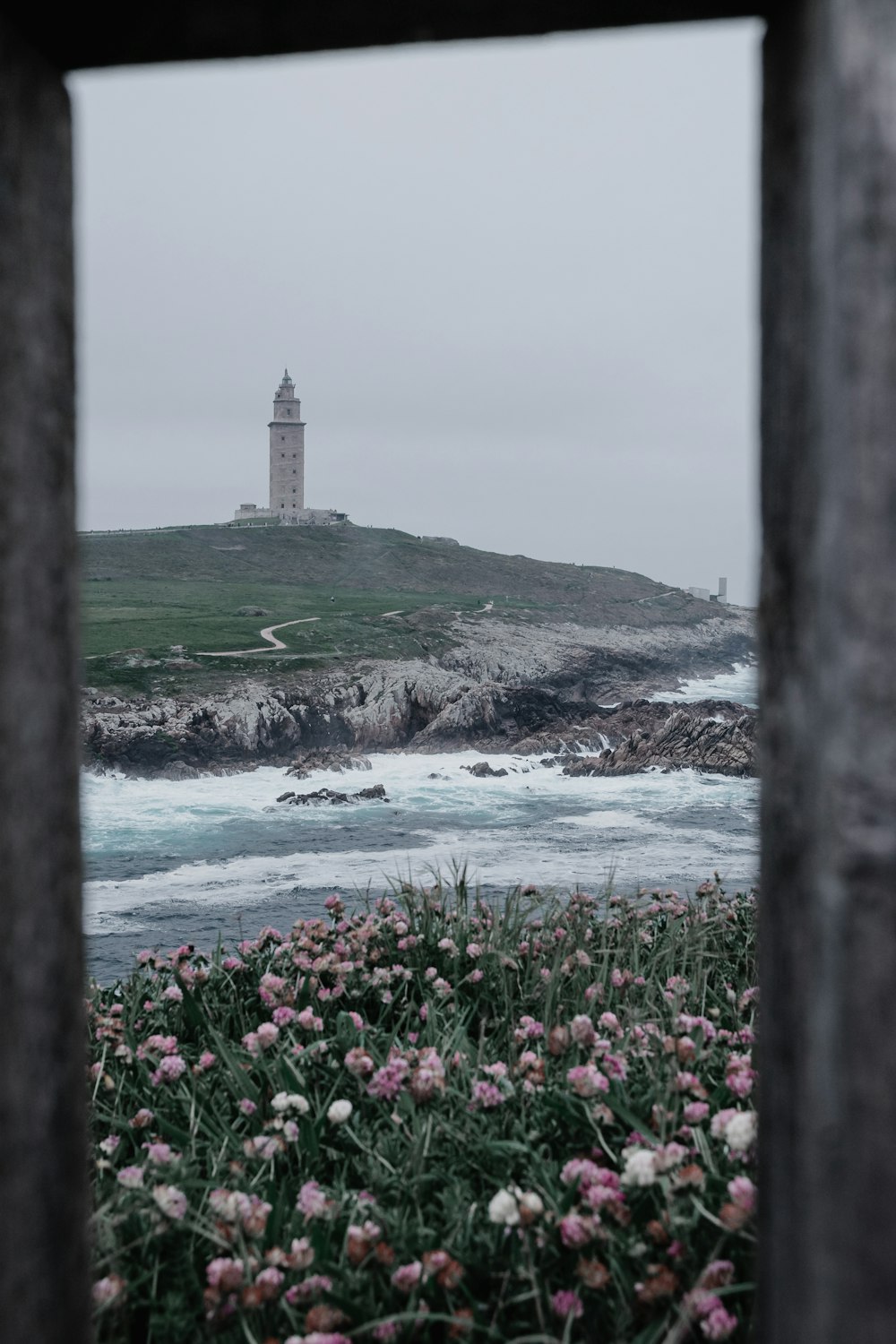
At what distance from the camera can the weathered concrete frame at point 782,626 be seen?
0.97 meters

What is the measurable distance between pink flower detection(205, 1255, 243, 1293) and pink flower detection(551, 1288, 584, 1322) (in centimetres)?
55

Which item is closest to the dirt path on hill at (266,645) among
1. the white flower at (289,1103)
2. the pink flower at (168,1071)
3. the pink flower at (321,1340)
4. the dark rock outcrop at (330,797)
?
the dark rock outcrop at (330,797)

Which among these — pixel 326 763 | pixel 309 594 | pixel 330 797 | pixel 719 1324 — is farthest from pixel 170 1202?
pixel 309 594

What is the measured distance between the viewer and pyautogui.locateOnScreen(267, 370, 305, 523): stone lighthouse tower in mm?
71625

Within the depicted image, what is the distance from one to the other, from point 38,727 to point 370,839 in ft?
47.4

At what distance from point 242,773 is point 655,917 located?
17091 millimetres

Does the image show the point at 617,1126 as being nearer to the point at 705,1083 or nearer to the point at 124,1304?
the point at 705,1083

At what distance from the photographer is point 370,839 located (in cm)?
1542

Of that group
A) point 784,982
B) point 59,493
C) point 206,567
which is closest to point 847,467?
point 784,982

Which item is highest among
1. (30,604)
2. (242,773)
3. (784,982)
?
(30,604)

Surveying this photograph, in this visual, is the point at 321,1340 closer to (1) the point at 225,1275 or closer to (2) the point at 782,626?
(1) the point at 225,1275

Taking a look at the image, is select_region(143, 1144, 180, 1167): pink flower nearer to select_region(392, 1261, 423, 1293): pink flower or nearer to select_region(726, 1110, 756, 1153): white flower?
select_region(392, 1261, 423, 1293): pink flower

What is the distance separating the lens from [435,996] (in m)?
3.58

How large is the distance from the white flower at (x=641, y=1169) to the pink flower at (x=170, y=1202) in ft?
2.85
